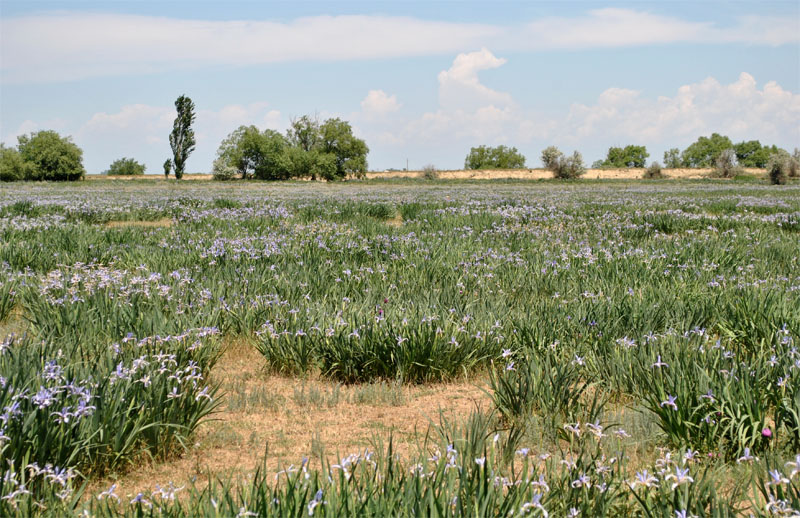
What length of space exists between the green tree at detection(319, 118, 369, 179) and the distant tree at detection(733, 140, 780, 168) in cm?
10190

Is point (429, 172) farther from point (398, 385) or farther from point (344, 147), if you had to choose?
point (398, 385)

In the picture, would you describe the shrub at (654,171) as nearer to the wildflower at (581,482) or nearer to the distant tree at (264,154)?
the distant tree at (264,154)

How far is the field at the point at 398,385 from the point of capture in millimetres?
2541

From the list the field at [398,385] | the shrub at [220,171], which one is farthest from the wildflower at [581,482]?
the shrub at [220,171]

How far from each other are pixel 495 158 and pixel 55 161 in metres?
102

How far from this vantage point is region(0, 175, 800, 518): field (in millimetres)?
2541

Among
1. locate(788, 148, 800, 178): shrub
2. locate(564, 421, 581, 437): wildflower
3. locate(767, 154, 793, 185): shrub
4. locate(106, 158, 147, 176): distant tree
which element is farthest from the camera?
locate(106, 158, 147, 176): distant tree

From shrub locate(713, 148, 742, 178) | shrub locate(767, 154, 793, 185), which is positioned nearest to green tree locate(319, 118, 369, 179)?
shrub locate(713, 148, 742, 178)

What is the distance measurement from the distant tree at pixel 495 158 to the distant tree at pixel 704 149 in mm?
42434

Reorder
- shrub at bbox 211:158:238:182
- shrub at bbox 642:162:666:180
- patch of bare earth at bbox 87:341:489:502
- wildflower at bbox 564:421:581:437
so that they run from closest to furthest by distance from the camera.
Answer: wildflower at bbox 564:421:581:437 → patch of bare earth at bbox 87:341:489:502 → shrub at bbox 642:162:666:180 → shrub at bbox 211:158:238:182

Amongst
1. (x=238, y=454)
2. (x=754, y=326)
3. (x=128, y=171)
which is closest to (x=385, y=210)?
(x=754, y=326)

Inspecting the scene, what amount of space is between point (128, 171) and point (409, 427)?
146037 mm

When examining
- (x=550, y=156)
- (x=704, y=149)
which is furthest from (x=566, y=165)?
(x=704, y=149)

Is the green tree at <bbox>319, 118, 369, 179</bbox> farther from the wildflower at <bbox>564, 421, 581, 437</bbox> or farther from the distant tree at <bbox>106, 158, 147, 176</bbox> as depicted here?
the wildflower at <bbox>564, 421, 581, 437</bbox>
